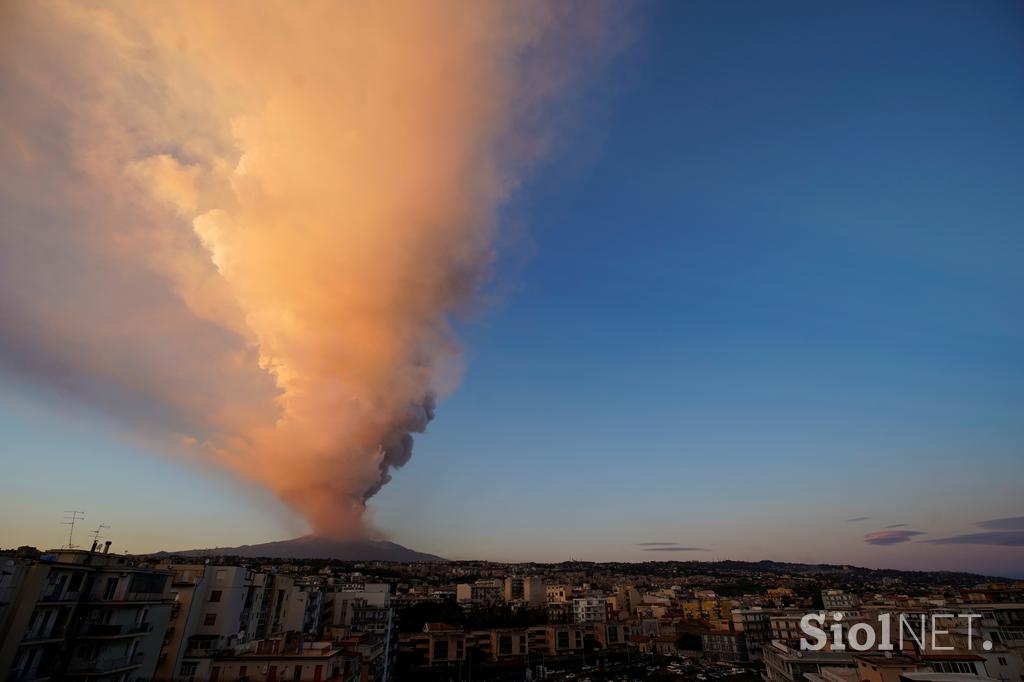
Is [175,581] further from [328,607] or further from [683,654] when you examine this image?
[683,654]

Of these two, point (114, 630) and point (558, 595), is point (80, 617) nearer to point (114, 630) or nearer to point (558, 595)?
point (114, 630)

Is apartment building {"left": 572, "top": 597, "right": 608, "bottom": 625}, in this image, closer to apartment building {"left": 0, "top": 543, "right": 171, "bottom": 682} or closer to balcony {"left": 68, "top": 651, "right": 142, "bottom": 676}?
apartment building {"left": 0, "top": 543, "right": 171, "bottom": 682}

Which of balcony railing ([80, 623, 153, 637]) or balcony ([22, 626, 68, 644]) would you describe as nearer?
balcony ([22, 626, 68, 644])

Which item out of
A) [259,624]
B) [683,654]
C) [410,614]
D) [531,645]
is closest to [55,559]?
[259,624]

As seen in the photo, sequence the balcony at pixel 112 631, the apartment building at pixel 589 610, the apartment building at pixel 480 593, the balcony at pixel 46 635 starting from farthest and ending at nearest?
1. the apartment building at pixel 480 593
2. the apartment building at pixel 589 610
3. the balcony at pixel 112 631
4. the balcony at pixel 46 635

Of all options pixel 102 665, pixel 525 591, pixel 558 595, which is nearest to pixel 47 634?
pixel 102 665

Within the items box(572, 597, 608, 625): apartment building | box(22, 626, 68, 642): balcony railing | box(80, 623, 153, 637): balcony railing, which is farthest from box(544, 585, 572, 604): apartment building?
box(22, 626, 68, 642): balcony railing

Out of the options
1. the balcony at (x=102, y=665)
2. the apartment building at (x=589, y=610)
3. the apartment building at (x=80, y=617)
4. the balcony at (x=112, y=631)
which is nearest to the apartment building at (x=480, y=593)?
the apartment building at (x=589, y=610)

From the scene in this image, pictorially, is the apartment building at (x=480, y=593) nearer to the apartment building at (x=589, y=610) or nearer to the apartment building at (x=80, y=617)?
the apartment building at (x=589, y=610)
